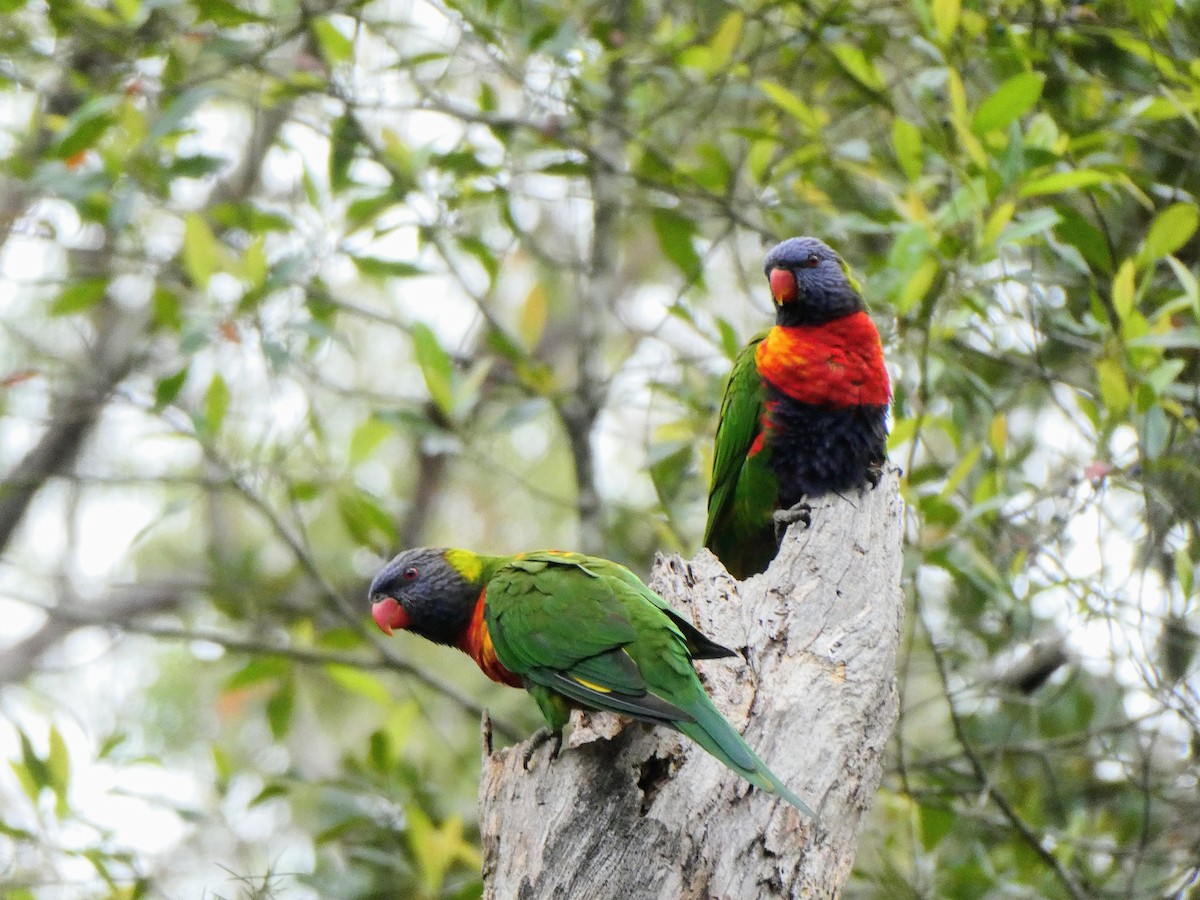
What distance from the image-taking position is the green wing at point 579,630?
244cm

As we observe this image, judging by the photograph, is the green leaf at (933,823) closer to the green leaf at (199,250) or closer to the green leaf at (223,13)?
the green leaf at (199,250)

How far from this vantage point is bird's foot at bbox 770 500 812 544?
11.2 feet

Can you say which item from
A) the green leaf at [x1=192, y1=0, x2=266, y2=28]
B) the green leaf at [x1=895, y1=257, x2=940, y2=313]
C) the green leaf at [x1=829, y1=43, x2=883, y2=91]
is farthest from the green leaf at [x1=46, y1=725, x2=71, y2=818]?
the green leaf at [x1=829, y1=43, x2=883, y2=91]

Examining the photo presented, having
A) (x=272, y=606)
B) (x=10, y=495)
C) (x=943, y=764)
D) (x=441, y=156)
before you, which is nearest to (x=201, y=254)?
(x=441, y=156)

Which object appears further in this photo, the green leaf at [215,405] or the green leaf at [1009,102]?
the green leaf at [215,405]

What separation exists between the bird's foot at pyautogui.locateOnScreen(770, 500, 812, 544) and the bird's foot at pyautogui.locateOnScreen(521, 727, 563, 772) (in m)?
1.07

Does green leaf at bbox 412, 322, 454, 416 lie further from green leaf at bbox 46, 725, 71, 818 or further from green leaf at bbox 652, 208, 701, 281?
green leaf at bbox 46, 725, 71, 818

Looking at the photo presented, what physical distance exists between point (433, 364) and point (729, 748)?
8.59ft

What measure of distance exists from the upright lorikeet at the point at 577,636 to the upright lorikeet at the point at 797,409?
792mm

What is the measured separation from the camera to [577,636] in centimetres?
263

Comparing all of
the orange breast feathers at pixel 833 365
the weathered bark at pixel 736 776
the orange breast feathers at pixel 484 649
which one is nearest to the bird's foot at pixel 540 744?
the weathered bark at pixel 736 776

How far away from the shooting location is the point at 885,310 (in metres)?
4.30

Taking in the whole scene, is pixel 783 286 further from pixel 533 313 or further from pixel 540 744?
pixel 540 744

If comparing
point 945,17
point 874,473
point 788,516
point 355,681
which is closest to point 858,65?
point 945,17
